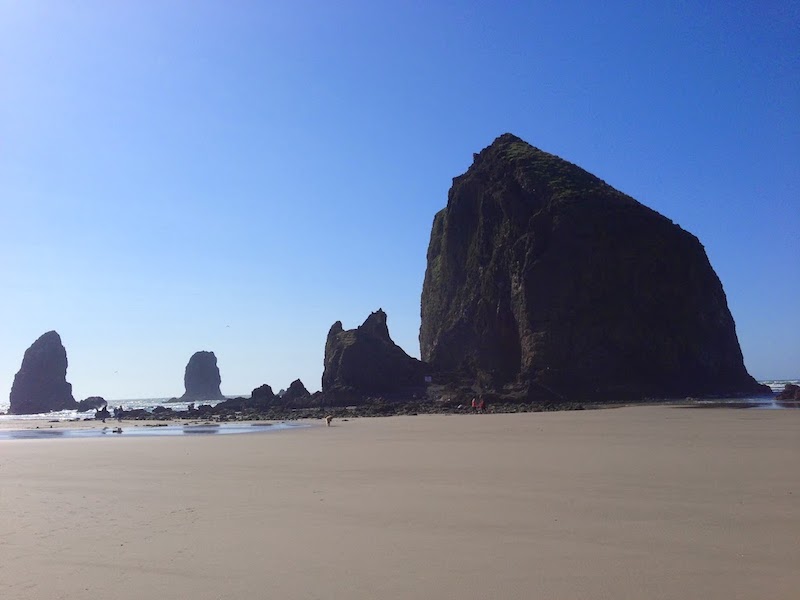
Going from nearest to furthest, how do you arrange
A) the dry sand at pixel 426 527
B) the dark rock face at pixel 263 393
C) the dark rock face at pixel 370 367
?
the dry sand at pixel 426 527 → the dark rock face at pixel 370 367 → the dark rock face at pixel 263 393

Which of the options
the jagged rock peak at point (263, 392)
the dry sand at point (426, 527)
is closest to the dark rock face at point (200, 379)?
the jagged rock peak at point (263, 392)

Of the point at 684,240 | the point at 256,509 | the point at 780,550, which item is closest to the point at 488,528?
the point at 780,550

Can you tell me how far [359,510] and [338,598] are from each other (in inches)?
128

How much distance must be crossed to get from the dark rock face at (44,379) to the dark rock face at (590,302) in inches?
3596

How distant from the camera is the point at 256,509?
8.77 m

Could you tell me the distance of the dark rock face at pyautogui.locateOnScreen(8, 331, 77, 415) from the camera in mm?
114000

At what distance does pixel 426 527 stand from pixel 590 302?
4578 centimetres

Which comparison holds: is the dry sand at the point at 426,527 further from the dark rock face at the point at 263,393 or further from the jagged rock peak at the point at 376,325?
the dark rock face at the point at 263,393

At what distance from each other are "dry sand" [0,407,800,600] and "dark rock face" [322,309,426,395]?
152 ft

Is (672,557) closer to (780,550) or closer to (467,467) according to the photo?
(780,550)

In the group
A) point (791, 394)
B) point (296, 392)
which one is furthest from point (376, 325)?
point (791, 394)

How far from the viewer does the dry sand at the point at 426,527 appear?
213 inches

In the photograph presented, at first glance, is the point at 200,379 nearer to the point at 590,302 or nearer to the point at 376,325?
the point at 376,325

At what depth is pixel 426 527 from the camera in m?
7.25
